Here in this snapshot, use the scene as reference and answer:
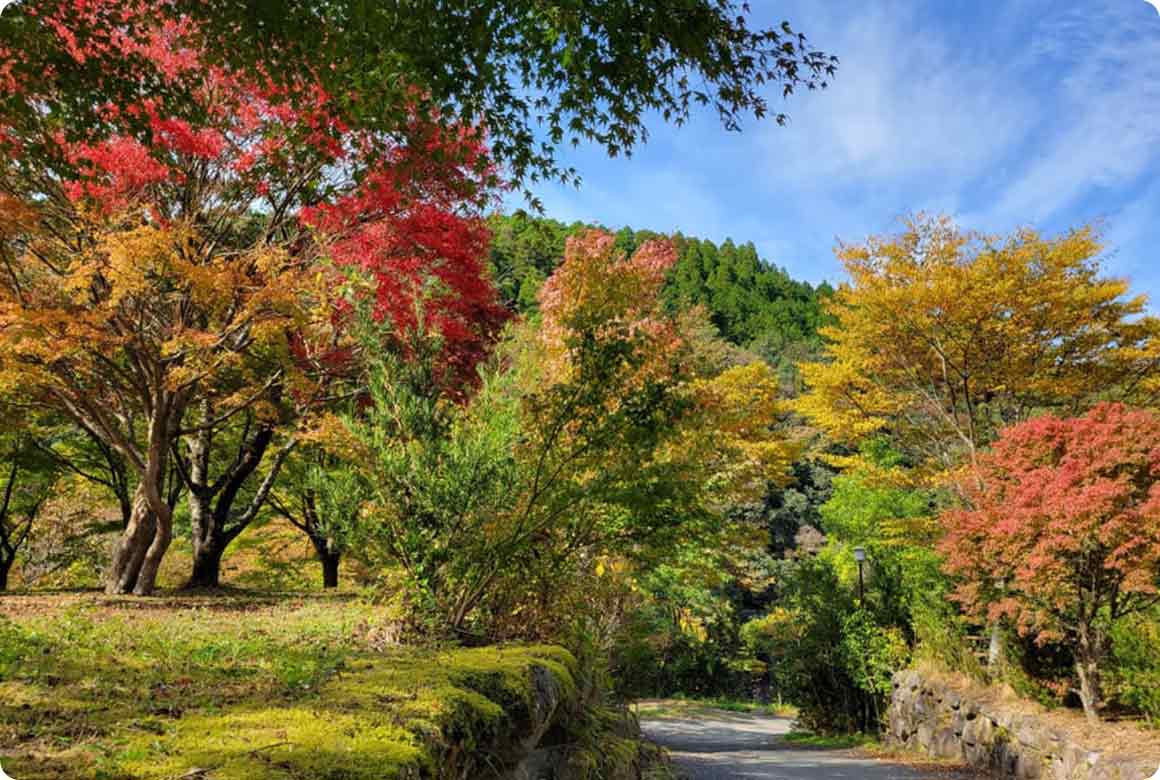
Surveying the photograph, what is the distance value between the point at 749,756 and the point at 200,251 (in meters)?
11.4

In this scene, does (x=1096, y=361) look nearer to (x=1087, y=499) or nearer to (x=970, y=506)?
(x=970, y=506)

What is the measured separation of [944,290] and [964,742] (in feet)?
23.7

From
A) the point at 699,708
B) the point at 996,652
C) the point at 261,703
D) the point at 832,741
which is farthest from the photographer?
the point at 699,708

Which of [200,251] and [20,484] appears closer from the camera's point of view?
[200,251]

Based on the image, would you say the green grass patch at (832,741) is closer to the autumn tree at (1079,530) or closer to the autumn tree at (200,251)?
the autumn tree at (1079,530)

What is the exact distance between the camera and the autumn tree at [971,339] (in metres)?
Result: 12.0

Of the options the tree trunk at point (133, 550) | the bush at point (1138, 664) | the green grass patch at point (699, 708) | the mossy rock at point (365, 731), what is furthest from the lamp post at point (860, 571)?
the tree trunk at point (133, 550)

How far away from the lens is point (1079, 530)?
701 centimetres

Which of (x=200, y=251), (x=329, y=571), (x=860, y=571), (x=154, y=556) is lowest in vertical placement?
(x=329, y=571)

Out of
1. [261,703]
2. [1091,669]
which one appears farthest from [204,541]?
[1091,669]

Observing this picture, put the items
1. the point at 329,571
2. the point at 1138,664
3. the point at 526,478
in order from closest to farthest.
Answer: the point at 526,478 → the point at 1138,664 → the point at 329,571

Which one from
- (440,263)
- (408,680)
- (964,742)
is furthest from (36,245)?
(964,742)

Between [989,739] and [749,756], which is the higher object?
[989,739]

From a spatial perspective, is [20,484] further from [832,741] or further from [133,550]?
[832,741]
